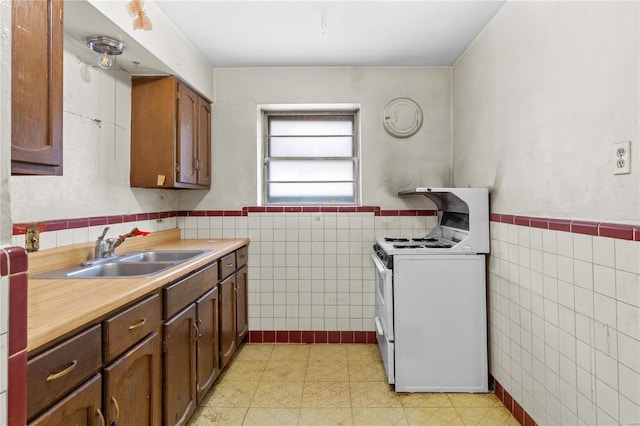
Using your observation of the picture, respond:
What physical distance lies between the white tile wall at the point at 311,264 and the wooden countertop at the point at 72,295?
1.05 meters

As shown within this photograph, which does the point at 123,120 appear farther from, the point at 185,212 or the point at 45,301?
the point at 45,301

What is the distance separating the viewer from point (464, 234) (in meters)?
2.49

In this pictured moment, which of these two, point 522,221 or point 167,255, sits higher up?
point 522,221

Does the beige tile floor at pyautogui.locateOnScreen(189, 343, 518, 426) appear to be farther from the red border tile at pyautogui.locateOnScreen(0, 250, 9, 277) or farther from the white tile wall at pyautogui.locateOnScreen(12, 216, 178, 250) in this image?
the red border tile at pyautogui.locateOnScreen(0, 250, 9, 277)

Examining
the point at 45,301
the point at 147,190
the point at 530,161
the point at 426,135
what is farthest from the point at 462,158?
the point at 45,301

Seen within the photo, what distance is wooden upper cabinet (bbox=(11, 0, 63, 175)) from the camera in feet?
3.69

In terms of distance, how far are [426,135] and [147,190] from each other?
7.79 ft

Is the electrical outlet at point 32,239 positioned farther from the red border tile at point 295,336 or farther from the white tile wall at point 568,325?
the white tile wall at point 568,325

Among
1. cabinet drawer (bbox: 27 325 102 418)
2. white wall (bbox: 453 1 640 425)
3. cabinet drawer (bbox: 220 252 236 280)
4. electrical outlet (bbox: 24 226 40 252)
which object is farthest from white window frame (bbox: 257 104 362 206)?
cabinet drawer (bbox: 27 325 102 418)

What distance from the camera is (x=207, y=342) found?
Answer: 7.29 ft

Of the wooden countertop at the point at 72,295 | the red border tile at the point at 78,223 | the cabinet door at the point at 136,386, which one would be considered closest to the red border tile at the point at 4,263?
the wooden countertop at the point at 72,295

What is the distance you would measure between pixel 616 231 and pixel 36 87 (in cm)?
208

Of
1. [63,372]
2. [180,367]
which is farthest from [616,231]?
[180,367]

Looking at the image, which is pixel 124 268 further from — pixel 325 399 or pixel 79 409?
pixel 325 399
